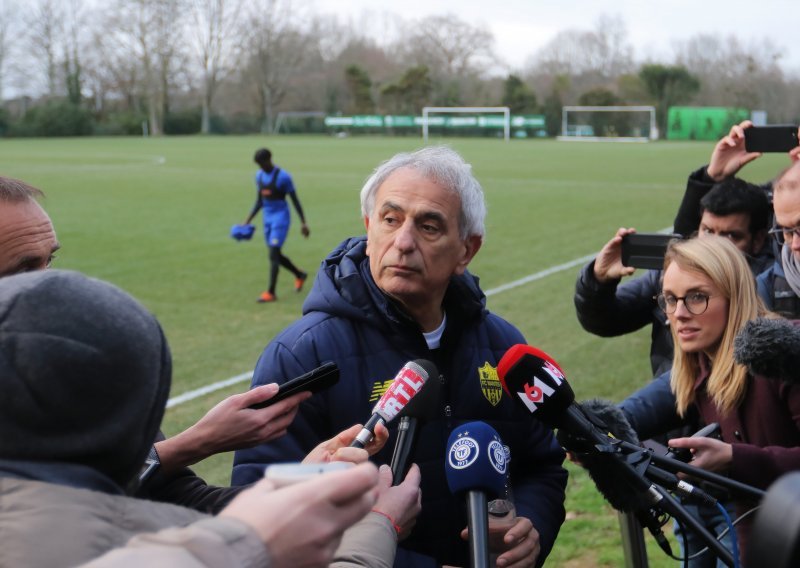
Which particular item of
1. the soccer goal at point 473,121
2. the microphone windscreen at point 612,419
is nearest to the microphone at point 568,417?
the microphone windscreen at point 612,419

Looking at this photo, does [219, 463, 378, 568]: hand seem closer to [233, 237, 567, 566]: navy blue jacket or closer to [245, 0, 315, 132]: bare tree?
[233, 237, 567, 566]: navy blue jacket

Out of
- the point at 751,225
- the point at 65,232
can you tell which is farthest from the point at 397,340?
the point at 65,232

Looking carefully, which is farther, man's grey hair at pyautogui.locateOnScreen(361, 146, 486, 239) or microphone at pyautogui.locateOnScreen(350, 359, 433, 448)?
man's grey hair at pyautogui.locateOnScreen(361, 146, 486, 239)

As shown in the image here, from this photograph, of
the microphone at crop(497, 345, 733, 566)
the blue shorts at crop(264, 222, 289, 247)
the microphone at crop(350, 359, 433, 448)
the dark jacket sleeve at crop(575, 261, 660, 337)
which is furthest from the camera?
the blue shorts at crop(264, 222, 289, 247)

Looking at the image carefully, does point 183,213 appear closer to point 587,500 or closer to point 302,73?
point 587,500

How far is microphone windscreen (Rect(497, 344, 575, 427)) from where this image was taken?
2082 mm

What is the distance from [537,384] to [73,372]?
112 cm

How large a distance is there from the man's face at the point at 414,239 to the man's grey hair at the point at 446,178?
0.9 inches

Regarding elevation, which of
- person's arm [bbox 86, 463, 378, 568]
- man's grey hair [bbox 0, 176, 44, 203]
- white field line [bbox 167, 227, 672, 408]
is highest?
man's grey hair [bbox 0, 176, 44, 203]

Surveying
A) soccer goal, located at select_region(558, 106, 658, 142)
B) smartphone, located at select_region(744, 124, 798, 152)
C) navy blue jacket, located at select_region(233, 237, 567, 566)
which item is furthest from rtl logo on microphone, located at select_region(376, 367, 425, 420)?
soccer goal, located at select_region(558, 106, 658, 142)

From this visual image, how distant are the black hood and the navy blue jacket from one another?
129cm

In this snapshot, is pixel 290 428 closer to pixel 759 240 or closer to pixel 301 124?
pixel 759 240

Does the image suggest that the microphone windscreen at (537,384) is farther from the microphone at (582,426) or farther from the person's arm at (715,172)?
the person's arm at (715,172)

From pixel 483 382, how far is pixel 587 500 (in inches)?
111
